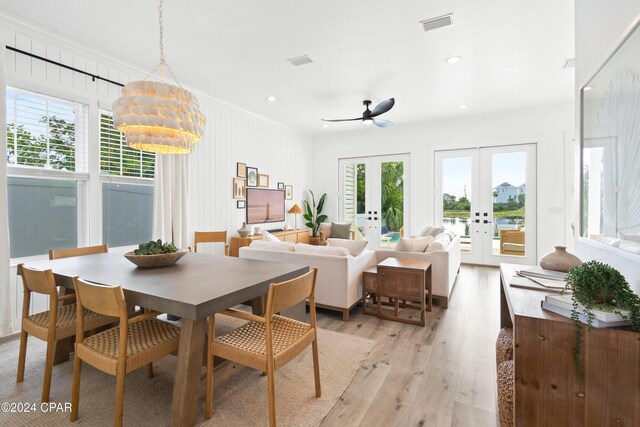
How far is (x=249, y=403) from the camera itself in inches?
70.8

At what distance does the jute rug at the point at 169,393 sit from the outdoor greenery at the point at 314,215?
4.81 meters

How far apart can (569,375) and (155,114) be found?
8.11ft

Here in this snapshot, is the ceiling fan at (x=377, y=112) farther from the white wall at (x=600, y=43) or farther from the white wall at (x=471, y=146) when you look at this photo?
the white wall at (x=600, y=43)

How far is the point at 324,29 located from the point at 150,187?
2.98 m

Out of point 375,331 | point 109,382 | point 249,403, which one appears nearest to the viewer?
point 249,403

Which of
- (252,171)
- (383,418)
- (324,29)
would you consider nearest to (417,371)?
(383,418)

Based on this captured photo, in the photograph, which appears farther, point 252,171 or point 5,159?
point 252,171

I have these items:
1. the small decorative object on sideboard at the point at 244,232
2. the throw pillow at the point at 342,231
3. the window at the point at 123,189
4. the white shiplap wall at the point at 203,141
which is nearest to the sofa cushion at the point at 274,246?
the small decorative object on sideboard at the point at 244,232

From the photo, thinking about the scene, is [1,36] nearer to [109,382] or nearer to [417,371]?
[109,382]

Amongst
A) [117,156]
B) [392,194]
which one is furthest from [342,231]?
[117,156]

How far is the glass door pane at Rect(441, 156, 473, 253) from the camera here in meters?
5.95

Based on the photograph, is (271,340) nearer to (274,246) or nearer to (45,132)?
(274,246)

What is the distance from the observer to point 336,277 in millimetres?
3090

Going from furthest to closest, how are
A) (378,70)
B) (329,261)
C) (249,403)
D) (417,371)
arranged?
(378,70) → (329,261) → (417,371) → (249,403)
